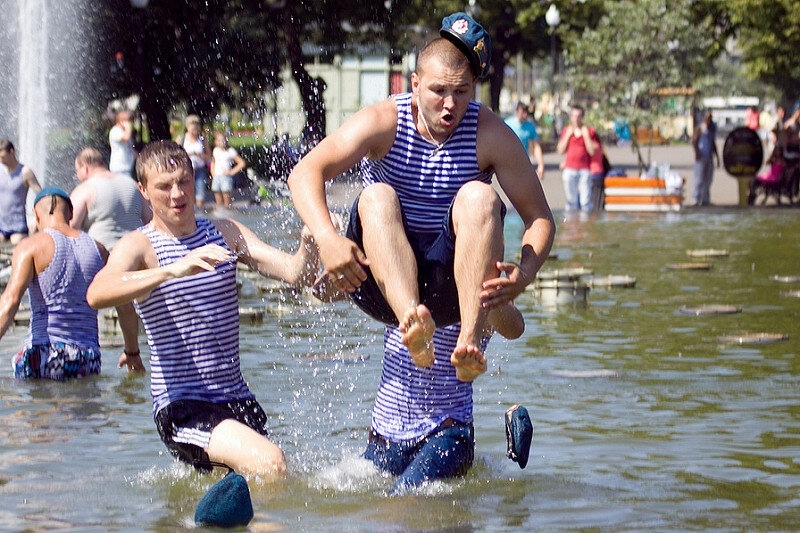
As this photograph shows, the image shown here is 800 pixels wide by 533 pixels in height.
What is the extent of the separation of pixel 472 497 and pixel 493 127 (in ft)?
5.08

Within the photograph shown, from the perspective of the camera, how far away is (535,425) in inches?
325

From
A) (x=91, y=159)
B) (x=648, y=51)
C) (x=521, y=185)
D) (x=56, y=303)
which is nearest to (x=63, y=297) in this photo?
(x=56, y=303)

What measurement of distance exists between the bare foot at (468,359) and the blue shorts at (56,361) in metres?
4.41

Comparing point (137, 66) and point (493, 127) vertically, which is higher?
point (137, 66)

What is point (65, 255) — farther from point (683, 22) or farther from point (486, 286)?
point (683, 22)

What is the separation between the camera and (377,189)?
596 centimetres

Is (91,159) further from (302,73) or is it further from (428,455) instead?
(302,73)

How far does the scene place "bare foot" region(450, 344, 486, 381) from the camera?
585cm

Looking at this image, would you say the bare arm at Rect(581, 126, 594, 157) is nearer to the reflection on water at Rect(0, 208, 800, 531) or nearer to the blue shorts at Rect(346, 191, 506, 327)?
the reflection on water at Rect(0, 208, 800, 531)

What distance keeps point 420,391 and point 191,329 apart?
0.99m

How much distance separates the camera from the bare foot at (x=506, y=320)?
6020mm

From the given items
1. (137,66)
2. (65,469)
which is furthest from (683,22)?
(65,469)

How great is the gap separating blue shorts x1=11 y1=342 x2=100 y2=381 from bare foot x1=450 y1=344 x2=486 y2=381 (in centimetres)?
441

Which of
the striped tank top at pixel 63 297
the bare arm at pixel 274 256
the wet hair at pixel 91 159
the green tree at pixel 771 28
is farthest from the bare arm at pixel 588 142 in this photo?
the bare arm at pixel 274 256
